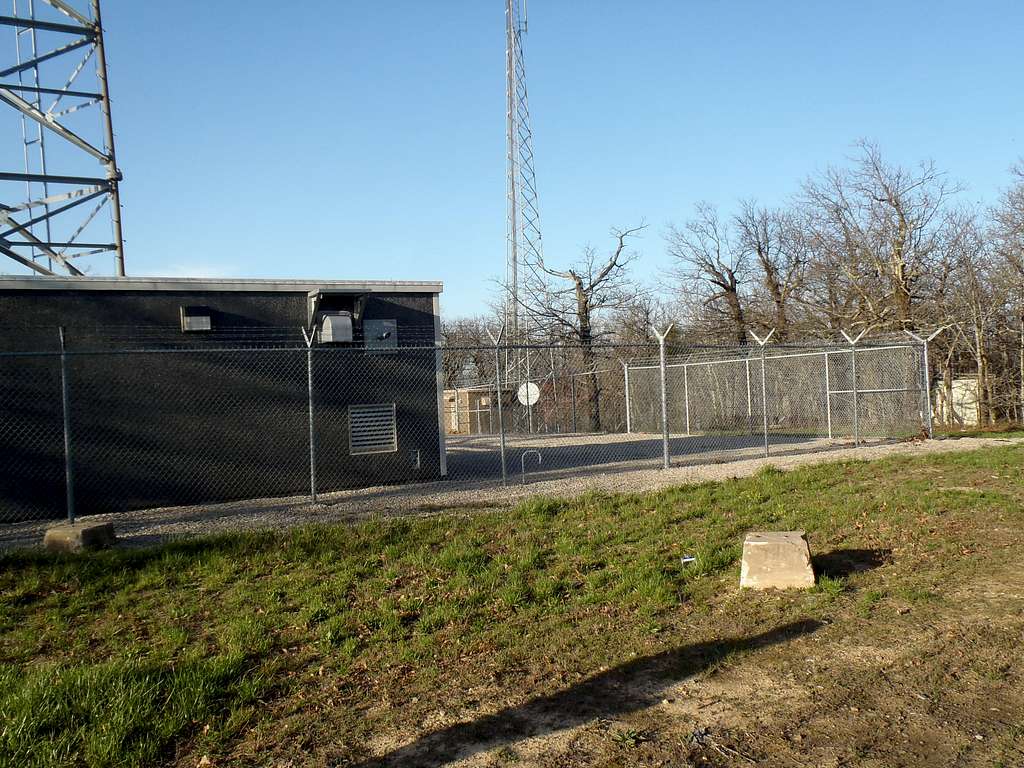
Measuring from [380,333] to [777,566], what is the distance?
7.55 metres

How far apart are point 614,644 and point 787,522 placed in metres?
3.49

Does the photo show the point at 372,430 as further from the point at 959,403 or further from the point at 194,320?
the point at 959,403

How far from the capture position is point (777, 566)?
5.58 m

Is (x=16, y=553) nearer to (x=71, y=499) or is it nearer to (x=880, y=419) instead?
A: (x=71, y=499)

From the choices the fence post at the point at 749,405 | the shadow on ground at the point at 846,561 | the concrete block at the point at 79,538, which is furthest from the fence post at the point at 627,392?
the concrete block at the point at 79,538

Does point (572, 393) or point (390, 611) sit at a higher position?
point (572, 393)

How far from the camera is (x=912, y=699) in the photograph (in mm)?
3811

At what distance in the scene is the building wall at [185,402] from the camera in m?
9.77

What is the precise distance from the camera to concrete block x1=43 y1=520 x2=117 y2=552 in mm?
7121

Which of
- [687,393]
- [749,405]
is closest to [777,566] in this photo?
[749,405]

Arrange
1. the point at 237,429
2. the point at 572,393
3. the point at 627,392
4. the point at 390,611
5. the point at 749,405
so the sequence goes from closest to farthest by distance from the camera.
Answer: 1. the point at 390,611
2. the point at 237,429
3. the point at 749,405
4. the point at 627,392
5. the point at 572,393

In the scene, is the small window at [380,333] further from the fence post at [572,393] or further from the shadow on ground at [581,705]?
the fence post at [572,393]

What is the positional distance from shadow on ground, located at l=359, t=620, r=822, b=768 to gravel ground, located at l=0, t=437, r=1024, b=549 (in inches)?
184

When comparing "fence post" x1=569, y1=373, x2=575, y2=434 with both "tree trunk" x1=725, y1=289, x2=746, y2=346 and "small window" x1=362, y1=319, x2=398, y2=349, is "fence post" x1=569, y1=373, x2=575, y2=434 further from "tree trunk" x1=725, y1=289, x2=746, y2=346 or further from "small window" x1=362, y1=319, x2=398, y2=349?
"small window" x1=362, y1=319, x2=398, y2=349
